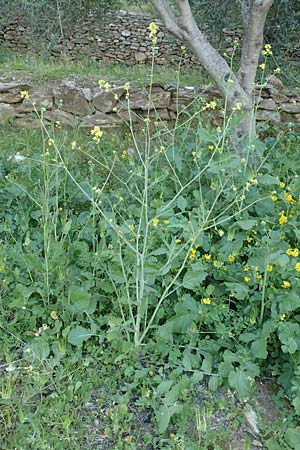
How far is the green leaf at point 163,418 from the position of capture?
75.0 inches

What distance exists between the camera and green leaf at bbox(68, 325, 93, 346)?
2.27 m

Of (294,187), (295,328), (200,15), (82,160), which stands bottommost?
(82,160)

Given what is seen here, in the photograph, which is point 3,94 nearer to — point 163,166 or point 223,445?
point 163,166

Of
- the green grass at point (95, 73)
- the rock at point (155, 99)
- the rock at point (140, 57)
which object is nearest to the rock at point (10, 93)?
the green grass at point (95, 73)

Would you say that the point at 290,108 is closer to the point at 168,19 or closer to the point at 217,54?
the point at 217,54

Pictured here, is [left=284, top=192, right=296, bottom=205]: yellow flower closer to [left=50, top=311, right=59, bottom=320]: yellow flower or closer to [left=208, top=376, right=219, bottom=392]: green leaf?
Answer: [left=208, top=376, right=219, bottom=392]: green leaf

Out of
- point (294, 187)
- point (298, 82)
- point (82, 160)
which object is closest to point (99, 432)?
point (294, 187)

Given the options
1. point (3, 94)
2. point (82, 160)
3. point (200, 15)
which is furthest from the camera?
point (200, 15)

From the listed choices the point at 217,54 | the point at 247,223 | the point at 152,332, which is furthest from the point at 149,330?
the point at 217,54

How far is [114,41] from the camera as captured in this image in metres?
8.51

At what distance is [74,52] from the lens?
8.45 metres

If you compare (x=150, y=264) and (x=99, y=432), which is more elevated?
(x=150, y=264)

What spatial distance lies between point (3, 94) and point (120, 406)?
456 cm

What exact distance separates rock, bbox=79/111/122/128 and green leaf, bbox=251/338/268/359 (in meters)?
3.87
